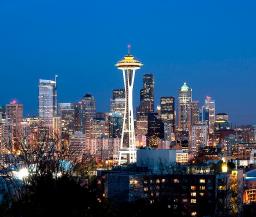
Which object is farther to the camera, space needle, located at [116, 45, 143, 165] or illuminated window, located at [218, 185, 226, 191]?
space needle, located at [116, 45, 143, 165]

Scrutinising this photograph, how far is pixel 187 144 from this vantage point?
76500mm

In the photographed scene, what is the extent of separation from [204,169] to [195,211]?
10450 mm

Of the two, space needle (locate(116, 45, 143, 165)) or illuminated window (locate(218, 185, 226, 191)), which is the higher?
space needle (locate(116, 45, 143, 165))

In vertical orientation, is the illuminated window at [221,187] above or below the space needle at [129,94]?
below

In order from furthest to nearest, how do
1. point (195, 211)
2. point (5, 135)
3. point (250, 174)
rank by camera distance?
1. point (5, 135)
2. point (250, 174)
3. point (195, 211)

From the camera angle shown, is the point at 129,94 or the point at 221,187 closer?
the point at 221,187

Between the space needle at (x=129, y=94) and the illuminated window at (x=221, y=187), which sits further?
the space needle at (x=129, y=94)

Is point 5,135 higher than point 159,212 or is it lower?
higher

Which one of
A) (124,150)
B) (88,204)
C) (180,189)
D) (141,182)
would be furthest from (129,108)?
(88,204)

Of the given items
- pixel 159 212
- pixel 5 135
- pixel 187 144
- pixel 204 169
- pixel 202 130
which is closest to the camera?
pixel 159 212

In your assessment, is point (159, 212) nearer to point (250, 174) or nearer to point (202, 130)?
point (250, 174)

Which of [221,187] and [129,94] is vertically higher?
[129,94]

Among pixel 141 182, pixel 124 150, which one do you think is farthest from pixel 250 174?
pixel 141 182

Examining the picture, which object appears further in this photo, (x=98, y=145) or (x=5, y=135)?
(x=98, y=145)
